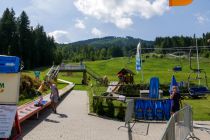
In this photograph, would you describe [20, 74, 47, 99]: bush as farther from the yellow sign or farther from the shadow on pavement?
the yellow sign

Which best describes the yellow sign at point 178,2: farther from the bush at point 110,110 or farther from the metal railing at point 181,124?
the bush at point 110,110

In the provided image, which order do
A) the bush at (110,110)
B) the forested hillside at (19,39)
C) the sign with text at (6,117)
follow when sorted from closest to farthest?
the sign with text at (6,117) < the bush at (110,110) < the forested hillside at (19,39)

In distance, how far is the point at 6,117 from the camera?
12.2 meters

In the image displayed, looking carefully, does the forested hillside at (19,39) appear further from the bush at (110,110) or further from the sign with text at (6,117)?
the sign with text at (6,117)

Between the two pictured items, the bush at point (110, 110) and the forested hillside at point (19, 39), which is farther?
the forested hillside at point (19, 39)

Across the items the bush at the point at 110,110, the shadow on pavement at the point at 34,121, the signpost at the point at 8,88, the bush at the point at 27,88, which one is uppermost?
the signpost at the point at 8,88

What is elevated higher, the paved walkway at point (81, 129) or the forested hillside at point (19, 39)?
the forested hillside at point (19, 39)

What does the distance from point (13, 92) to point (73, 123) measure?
6.08 m

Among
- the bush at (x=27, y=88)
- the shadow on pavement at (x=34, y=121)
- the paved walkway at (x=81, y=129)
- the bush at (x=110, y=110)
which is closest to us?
the paved walkway at (x=81, y=129)

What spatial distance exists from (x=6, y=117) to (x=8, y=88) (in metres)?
0.94

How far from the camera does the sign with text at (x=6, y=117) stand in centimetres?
1208

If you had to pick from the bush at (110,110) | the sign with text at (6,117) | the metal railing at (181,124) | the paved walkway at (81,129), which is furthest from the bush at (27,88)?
the metal railing at (181,124)

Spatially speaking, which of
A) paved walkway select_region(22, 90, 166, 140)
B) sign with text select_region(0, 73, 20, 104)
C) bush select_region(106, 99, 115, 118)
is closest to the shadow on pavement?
paved walkway select_region(22, 90, 166, 140)

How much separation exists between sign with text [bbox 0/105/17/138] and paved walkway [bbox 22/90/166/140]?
1.91 metres
